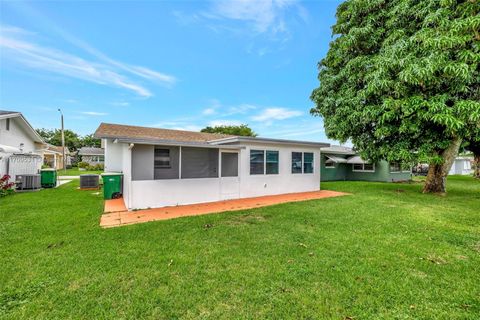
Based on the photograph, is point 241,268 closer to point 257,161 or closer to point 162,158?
point 162,158

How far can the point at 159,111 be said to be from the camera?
78.5 ft

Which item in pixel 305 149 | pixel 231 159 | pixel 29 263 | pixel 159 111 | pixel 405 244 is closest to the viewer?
pixel 29 263

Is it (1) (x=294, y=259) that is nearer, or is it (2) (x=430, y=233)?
(1) (x=294, y=259)

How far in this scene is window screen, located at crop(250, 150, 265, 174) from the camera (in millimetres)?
10164

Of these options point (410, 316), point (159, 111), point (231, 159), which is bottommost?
point (410, 316)

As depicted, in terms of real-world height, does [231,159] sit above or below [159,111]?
below

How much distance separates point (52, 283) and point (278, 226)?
14.4 feet

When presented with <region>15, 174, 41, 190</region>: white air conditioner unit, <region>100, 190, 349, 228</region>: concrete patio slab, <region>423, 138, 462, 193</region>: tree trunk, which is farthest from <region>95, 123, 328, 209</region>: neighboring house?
<region>423, 138, 462, 193</region>: tree trunk

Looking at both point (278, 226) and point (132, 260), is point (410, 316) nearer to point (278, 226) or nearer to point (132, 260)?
point (278, 226)

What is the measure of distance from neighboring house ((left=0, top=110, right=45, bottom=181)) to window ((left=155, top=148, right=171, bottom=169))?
841 centimetres

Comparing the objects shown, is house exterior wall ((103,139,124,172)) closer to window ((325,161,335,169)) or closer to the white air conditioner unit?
the white air conditioner unit

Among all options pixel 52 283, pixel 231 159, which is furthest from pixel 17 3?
pixel 52 283

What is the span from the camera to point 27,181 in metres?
11.2

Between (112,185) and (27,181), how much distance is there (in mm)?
5910
